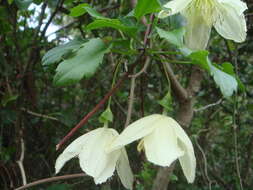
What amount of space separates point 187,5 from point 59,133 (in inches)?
65.3

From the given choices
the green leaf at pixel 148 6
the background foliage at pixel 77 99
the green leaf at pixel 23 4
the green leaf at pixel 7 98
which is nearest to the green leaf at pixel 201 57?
the green leaf at pixel 148 6

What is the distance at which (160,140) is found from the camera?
0.73 m

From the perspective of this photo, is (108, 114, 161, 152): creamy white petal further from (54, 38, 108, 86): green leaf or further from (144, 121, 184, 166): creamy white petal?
(54, 38, 108, 86): green leaf

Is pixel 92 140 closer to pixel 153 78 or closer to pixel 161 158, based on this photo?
pixel 161 158

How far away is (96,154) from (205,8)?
49 centimetres

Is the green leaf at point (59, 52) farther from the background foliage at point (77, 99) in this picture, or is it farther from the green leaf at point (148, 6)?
the background foliage at point (77, 99)

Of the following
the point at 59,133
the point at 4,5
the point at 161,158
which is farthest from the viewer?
the point at 59,133

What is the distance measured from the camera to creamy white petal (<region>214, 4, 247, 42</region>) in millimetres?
906

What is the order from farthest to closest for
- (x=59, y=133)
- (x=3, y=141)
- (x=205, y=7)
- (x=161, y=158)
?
(x=59, y=133) → (x=3, y=141) → (x=205, y=7) → (x=161, y=158)

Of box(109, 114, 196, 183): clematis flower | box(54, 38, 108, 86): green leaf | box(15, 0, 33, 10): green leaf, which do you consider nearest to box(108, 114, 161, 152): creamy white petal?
box(109, 114, 196, 183): clematis flower

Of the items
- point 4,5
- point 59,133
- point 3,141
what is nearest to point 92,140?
point 4,5

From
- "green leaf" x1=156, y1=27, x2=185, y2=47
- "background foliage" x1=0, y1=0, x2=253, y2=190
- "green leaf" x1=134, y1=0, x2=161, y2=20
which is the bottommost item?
"background foliage" x1=0, y1=0, x2=253, y2=190

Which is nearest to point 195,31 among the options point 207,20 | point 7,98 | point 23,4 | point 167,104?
point 207,20

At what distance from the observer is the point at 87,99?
2404mm
